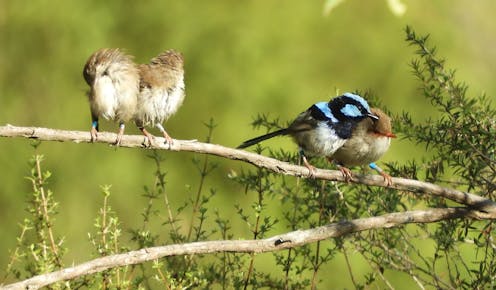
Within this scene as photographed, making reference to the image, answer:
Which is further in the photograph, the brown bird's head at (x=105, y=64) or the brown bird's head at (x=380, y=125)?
the brown bird's head at (x=380, y=125)

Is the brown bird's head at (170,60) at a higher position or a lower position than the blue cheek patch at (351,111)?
higher

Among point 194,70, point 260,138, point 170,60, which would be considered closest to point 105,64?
point 170,60

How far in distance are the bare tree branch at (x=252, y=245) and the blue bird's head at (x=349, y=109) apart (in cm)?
113

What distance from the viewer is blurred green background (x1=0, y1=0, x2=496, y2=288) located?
21.0 feet

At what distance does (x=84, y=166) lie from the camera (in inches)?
262

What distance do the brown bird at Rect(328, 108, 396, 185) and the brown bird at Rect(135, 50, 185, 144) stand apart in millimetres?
953

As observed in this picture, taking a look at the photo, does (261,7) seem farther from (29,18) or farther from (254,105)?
(29,18)

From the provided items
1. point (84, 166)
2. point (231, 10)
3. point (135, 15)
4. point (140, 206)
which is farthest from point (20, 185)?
point (231, 10)

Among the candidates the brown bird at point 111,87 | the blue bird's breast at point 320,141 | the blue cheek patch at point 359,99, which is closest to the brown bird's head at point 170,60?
the brown bird at point 111,87

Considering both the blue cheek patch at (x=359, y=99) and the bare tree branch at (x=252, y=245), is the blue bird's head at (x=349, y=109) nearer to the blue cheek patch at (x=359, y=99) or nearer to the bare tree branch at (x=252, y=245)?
the blue cheek patch at (x=359, y=99)

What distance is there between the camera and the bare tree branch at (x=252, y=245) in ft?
8.36

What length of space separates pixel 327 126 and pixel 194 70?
2.42m

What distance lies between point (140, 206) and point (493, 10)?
4079 mm

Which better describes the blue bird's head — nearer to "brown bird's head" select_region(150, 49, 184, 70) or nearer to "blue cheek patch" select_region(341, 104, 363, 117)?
"blue cheek patch" select_region(341, 104, 363, 117)
